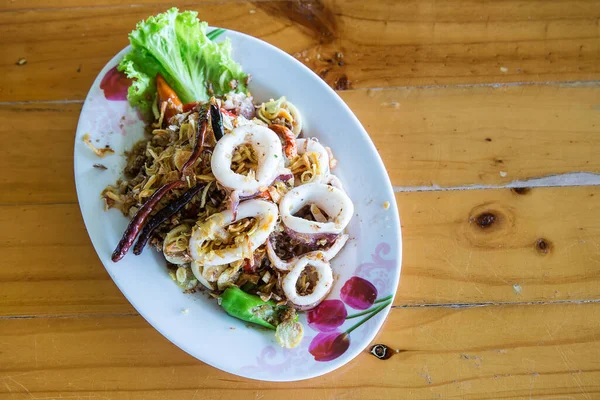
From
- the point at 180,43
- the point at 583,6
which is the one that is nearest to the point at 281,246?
the point at 180,43

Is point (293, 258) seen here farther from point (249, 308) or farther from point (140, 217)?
point (140, 217)

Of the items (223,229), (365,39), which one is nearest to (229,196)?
(223,229)

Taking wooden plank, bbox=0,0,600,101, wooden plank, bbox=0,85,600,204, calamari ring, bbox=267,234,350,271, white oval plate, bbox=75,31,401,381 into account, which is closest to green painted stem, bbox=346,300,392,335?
white oval plate, bbox=75,31,401,381

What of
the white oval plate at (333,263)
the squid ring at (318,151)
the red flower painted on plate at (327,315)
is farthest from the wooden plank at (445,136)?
the red flower painted on plate at (327,315)

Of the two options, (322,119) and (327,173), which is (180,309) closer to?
(327,173)

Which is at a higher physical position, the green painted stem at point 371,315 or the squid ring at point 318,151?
the squid ring at point 318,151

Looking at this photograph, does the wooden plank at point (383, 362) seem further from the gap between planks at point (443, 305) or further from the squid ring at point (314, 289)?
the squid ring at point (314, 289)
